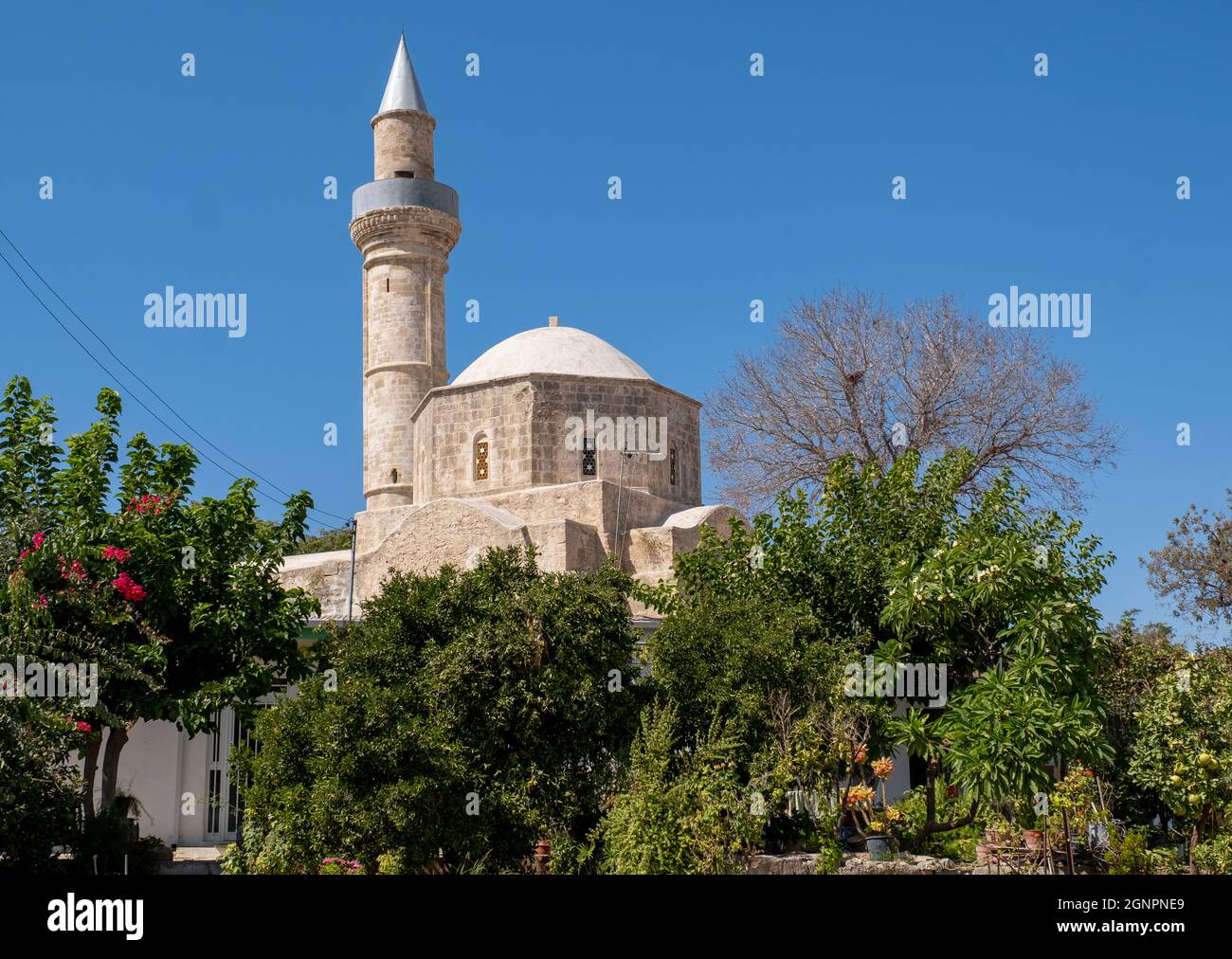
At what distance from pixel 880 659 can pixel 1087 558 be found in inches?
98.9

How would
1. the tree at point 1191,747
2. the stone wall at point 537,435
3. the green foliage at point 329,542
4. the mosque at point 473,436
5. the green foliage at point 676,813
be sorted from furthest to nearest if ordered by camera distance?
the green foliage at point 329,542, the stone wall at point 537,435, the mosque at point 473,436, the tree at point 1191,747, the green foliage at point 676,813

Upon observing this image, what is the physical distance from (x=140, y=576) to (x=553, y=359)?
14.7 metres

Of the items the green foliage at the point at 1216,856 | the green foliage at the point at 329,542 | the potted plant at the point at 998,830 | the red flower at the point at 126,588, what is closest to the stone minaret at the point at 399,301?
the green foliage at the point at 329,542

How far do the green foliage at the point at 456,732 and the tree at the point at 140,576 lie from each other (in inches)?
71.5

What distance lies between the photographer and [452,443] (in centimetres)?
2648

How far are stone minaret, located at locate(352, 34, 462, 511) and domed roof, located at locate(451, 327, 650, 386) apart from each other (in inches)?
79.5

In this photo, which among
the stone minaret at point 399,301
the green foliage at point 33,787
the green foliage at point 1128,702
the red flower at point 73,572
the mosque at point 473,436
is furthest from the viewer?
the stone minaret at point 399,301

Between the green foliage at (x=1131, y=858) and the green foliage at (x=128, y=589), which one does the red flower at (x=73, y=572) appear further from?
the green foliage at (x=1131, y=858)

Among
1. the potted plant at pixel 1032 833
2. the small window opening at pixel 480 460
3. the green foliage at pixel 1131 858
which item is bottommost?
the green foliage at pixel 1131 858

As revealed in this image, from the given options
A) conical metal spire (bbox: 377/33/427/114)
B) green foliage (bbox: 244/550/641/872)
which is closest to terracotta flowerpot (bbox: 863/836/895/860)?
green foliage (bbox: 244/550/641/872)

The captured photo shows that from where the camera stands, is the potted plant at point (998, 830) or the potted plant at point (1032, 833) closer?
the potted plant at point (1032, 833)

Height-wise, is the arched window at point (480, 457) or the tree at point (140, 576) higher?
the arched window at point (480, 457)

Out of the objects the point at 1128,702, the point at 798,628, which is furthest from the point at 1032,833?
the point at 1128,702

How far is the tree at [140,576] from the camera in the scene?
40.5 feet
